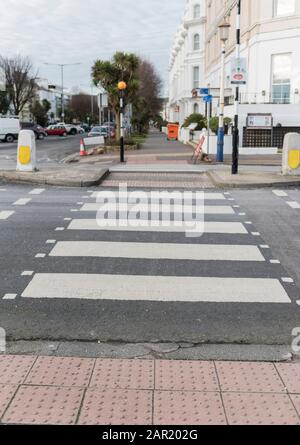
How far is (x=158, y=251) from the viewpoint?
7652 mm

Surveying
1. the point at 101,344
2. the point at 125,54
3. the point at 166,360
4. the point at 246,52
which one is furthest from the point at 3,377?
the point at 246,52

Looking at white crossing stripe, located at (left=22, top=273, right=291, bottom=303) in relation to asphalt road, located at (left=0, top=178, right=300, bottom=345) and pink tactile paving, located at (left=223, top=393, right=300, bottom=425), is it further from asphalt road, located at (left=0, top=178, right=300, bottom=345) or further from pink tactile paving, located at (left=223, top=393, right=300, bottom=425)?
pink tactile paving, located at (left=223, top=393, right=300, bottom=425)

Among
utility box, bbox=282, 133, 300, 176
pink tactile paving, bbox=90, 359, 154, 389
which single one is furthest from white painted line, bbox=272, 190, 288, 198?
pink tactile paving, bbox=90, 359, 154, 389

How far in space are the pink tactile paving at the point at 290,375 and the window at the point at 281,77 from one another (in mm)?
29872

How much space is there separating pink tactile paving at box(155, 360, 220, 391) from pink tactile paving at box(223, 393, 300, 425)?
0.72 ft

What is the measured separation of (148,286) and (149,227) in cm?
304

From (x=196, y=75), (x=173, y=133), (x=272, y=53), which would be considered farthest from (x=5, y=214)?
(x=196, y=75)

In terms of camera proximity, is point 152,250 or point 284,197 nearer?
point 152,250

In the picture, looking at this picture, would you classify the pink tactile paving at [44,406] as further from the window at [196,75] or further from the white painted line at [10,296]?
the window at [196,75]

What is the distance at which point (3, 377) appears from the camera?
4.11 metres

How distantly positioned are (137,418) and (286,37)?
1256 inches

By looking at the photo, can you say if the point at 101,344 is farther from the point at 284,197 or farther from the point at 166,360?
the point at 284,197

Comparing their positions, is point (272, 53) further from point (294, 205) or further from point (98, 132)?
point (294, 205)
